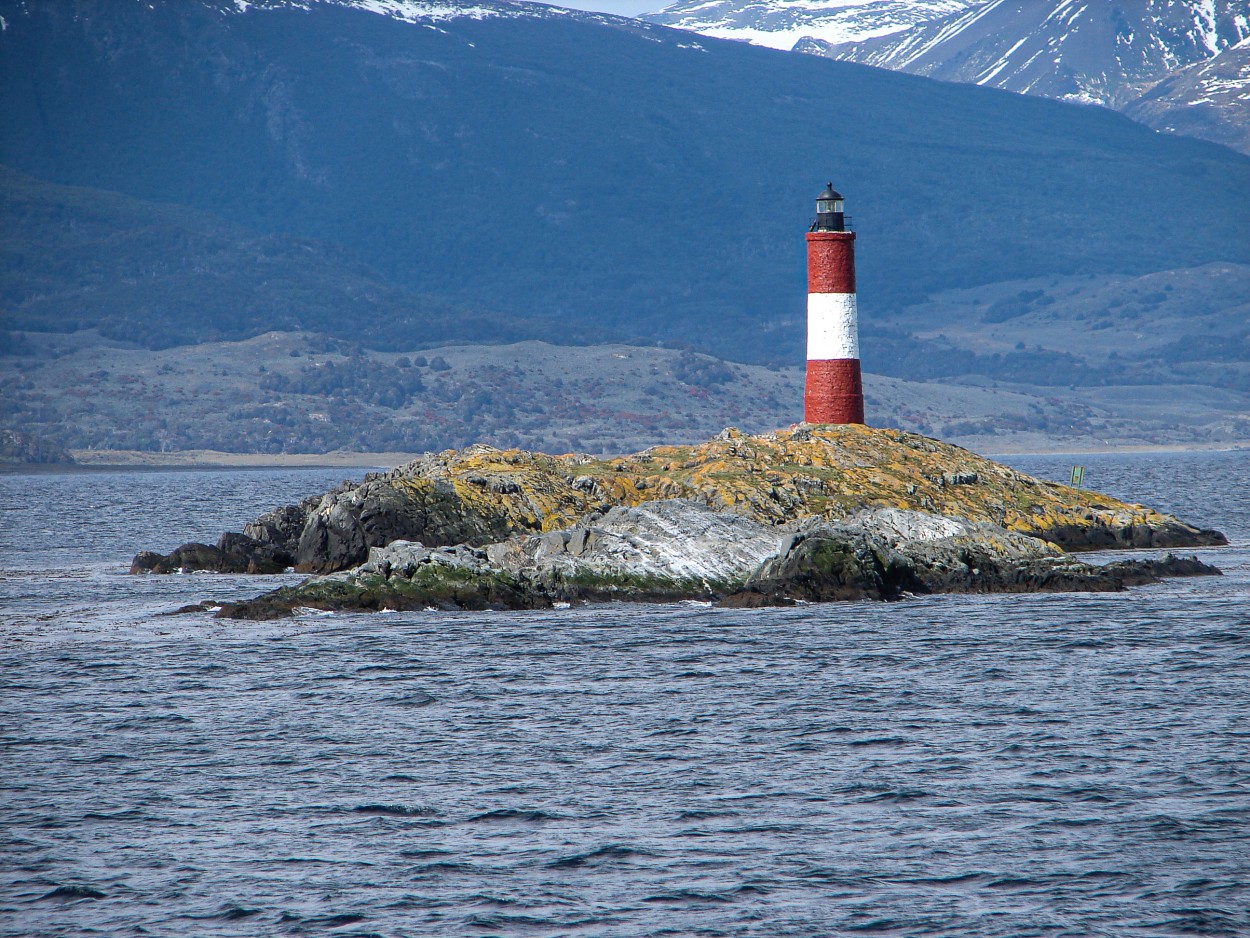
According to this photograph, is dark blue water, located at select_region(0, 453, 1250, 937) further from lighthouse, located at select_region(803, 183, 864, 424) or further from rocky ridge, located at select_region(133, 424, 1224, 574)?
lighthouse, located at select_region(803, 183, 864, 424)

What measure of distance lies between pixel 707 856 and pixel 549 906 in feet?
7.34

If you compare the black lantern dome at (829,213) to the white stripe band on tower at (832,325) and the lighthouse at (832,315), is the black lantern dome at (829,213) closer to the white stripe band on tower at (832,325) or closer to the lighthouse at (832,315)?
the lighthouse at (832,315)

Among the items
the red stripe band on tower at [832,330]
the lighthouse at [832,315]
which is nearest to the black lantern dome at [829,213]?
the lighthouse at [832,315]

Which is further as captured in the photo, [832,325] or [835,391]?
[835,391]

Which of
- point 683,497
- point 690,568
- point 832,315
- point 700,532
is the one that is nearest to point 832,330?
point 832,315

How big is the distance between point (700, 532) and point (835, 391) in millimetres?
16084

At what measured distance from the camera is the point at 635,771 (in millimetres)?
22031

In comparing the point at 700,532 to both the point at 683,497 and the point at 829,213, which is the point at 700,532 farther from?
the point at 829,213

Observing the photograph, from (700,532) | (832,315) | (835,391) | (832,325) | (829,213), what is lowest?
(700,532)

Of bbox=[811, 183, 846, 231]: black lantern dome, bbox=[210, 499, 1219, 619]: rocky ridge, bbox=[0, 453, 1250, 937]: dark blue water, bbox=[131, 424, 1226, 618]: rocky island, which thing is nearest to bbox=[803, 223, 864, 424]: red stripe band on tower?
bbox=[811, 183, 846, 231]: black lantern dome

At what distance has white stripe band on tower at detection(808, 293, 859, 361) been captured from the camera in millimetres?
52344

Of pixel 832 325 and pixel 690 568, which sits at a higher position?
pixel 832 325

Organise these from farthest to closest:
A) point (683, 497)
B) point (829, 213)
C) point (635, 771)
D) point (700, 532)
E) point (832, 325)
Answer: point (832, 325), point (829, 213), point (683, 497), point (700, 532), point (635, 771)

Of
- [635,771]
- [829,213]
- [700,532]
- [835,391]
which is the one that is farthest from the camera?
[835,391]
